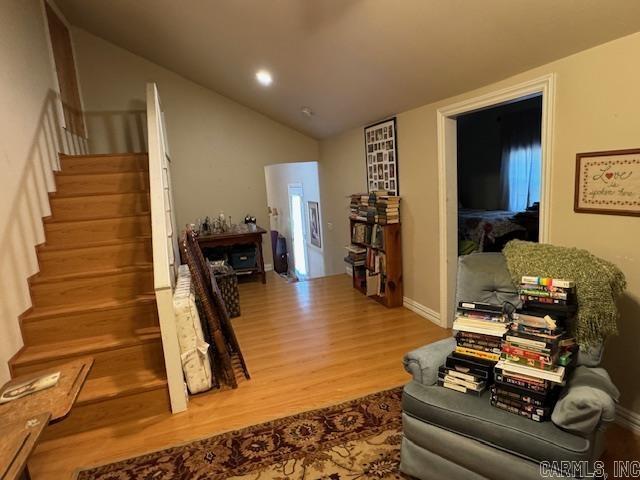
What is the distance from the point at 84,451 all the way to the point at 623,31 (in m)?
3.64

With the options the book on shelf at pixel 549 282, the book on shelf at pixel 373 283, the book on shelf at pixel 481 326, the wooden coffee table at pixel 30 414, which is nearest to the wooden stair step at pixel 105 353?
the wooden coffee table at pixel 30 414

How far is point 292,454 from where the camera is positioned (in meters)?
1.92

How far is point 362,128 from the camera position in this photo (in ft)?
14.5

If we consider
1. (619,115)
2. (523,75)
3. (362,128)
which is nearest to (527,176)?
(362,128)

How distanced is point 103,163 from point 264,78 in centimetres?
196

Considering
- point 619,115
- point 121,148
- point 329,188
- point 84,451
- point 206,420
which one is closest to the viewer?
point 619,115

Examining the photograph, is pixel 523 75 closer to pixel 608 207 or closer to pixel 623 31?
pixel 623 31

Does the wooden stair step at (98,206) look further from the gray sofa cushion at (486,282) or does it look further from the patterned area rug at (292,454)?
the gray sofa cushion at (486,282)

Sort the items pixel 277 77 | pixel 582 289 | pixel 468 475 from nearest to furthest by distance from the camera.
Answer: pixel 468 475 < pixel 582 289 < pixel 277 77

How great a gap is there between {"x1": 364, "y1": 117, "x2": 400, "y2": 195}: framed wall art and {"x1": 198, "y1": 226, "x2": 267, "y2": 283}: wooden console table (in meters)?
1.70

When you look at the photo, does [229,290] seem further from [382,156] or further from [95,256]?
[382,156]

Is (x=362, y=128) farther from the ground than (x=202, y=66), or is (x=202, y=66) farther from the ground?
(x=202, y=66)

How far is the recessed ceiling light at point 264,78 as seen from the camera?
153 inches

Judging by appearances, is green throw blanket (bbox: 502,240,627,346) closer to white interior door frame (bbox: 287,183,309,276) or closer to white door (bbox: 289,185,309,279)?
white interior door frame (bbox: 287,183,309,276)
